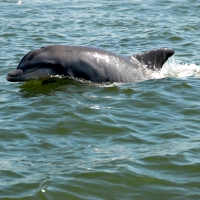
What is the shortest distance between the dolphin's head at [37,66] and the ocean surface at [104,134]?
0.97 feet

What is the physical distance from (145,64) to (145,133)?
3.84 meters

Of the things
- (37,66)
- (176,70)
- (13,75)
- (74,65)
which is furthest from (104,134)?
(176,70)

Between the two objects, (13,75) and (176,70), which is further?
(176,70)

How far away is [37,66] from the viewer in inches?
545

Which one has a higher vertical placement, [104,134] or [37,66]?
[37,66]

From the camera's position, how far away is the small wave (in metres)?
14.8

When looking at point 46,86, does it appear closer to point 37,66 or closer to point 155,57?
point 37,66

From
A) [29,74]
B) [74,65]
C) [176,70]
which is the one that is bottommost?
[176,70]

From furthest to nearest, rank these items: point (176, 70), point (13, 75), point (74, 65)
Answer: point (176, 70) → point (74, 65) → point (13, 75)

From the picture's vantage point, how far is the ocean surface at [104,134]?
877 centimetres

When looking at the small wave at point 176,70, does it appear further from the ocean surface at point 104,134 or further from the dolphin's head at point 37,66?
the dolphin's head at point 37,66

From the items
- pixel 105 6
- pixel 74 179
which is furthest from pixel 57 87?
pixel 105 6

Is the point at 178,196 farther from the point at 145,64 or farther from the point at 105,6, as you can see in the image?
the point at 105,6

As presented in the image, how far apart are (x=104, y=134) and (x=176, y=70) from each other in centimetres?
535
